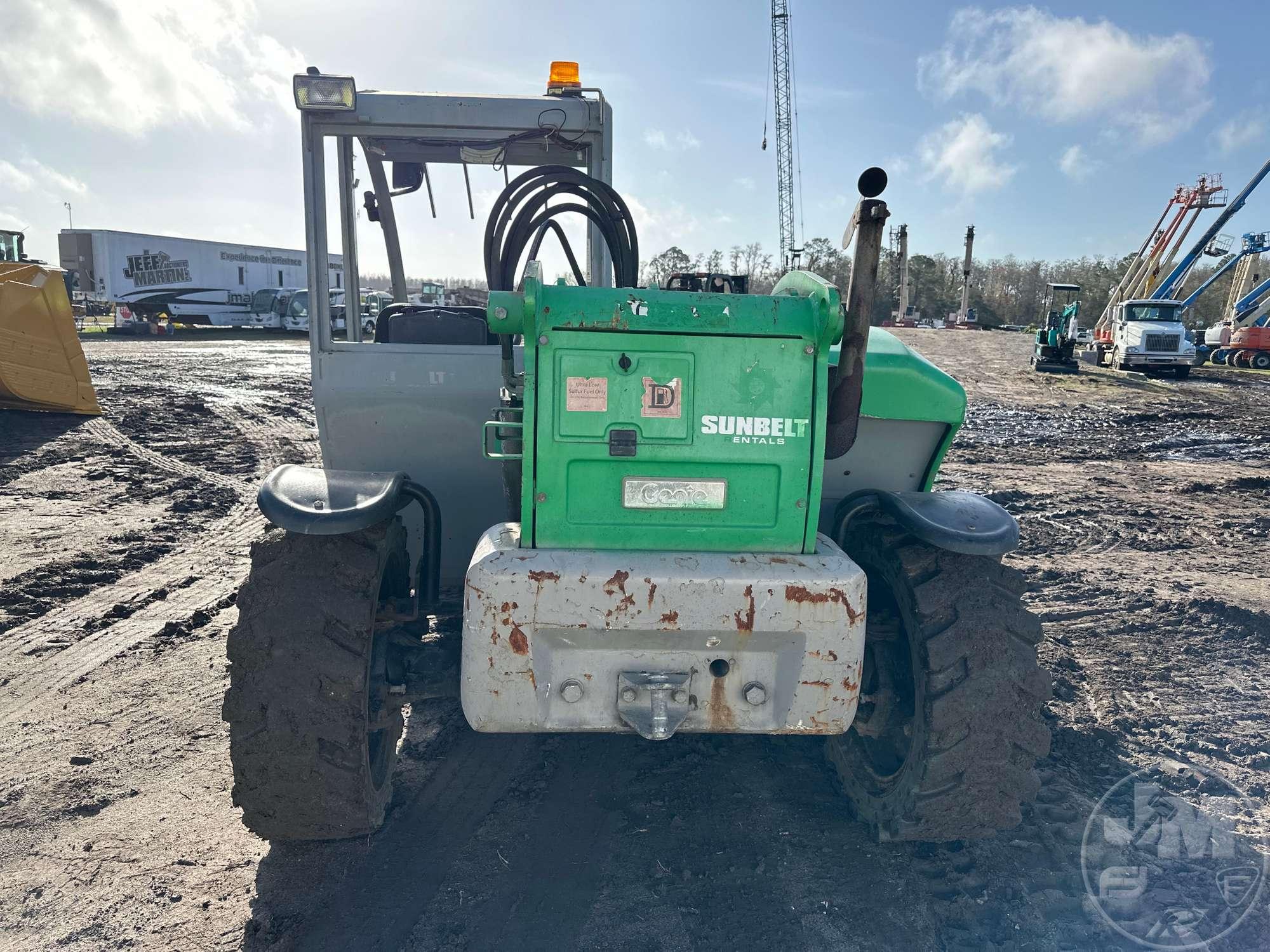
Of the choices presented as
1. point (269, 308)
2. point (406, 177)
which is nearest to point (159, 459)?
point (406, 177)

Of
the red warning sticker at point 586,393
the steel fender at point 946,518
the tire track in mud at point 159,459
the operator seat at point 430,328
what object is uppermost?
the operator seat at point 430,328

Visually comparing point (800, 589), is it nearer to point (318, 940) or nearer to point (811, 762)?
point (811, 762)

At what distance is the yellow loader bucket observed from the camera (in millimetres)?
10703

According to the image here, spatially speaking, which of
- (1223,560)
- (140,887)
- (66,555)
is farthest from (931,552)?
(66,555)

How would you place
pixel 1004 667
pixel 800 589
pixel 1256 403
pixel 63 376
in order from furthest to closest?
pixel 1256 403 → pixel 63 376 → pixel 1004 667 → pixel 800 589

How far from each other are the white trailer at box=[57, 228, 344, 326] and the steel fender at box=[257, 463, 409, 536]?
33738 mm

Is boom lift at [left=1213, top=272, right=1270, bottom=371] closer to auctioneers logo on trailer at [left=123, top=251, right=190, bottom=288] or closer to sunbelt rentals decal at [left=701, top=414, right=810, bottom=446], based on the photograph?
sunbelt rentals decal at [left=701, top=414, right=810, bottom=446]

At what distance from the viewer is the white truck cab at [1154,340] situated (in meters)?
24.5

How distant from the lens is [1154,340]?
24500 mm

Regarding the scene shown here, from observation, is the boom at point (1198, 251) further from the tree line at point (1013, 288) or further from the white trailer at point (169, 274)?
the white trailer at point (169, 274)

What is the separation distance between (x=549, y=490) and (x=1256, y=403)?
2091cm

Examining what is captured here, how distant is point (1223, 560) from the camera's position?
22.8 feet

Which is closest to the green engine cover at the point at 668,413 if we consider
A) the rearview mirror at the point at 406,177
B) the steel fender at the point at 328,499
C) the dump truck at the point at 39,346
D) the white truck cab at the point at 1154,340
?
the steel fender at the point at 328,499

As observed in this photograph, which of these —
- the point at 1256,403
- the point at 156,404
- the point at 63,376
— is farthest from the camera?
the point at 1256,403
